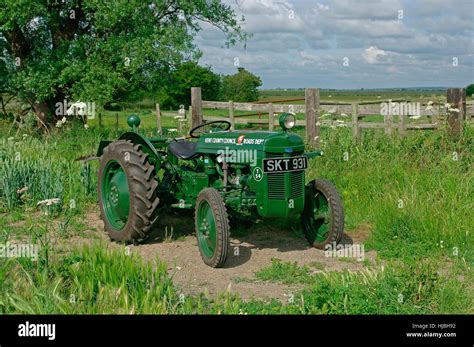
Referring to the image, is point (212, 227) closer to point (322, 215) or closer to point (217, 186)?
point (217, 186)

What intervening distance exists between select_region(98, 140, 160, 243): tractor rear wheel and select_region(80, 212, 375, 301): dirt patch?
0.23 metres

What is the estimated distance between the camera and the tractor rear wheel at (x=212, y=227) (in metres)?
6.10

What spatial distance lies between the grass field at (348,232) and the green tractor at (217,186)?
538 millimetres

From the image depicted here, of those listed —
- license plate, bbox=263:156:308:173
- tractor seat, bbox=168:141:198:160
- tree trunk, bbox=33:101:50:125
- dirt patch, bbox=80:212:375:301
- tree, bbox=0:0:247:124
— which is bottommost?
dirt patch, bbox=80:212:375:301

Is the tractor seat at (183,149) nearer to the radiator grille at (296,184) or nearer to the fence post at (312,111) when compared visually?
the radiator grille at (296,184)

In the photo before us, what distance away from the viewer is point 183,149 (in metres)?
7.19

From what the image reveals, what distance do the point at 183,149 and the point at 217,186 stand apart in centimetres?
63

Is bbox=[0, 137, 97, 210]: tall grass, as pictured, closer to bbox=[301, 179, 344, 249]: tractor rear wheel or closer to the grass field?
the grass field

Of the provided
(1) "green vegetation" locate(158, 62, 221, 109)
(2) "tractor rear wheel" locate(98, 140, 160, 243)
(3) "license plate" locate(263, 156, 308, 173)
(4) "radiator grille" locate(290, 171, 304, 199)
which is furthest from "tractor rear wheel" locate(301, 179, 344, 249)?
(1) "green vegetation" locate(158, 62, 221, 109)

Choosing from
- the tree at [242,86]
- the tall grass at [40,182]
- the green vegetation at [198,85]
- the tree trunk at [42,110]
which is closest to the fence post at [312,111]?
the tall grass at [40,182]

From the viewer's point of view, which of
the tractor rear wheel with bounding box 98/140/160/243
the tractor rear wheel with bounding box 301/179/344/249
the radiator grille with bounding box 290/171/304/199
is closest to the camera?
the radiator grille with bounding box 290/171/304/199

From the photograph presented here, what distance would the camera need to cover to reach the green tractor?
636 centimetres
